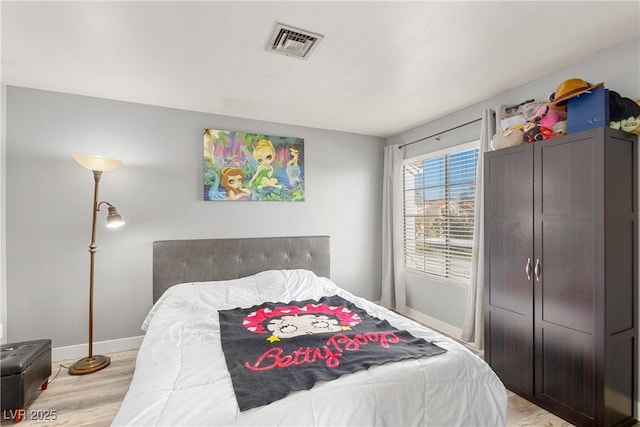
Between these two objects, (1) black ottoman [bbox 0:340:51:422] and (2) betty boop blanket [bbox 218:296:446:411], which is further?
(1) black ottoman [bbox 0:340:51:422]

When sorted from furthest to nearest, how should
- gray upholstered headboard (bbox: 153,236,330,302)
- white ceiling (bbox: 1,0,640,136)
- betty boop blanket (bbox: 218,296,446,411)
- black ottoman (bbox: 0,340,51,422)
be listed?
gray upholstered headboard (bbox: 153,236,330,302)
black ottoman (bbox: 0,340,51,422)
white ceiling (bbox: 1,0,640,136)
betty boop blanket (bbox: 218,296,446,411)

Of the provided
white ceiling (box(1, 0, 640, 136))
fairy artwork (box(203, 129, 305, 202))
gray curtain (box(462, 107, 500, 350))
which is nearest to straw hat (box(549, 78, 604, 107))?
white ceiling (box(1, 0, 640, 136))

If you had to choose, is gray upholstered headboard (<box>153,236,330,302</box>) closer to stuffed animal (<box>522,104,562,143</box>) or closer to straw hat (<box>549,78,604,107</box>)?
stuffed animal (<box>522,104,562,143</box>)

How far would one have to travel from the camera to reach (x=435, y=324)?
3.62 m

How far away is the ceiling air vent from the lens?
1897mm

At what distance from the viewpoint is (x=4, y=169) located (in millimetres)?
2672

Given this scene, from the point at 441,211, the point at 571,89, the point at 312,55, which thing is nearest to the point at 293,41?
the point at 312,55

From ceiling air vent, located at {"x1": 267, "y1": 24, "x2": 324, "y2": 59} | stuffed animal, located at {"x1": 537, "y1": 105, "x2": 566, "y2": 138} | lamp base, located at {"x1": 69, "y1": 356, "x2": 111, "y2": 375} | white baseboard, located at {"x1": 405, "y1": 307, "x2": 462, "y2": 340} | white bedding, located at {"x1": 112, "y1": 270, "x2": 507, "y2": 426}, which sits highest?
ceiling air vent, located at {"x1": 267, "y1": 24, "x2": 324, "y2": 59}

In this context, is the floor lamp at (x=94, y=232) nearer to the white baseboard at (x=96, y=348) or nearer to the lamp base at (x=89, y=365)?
the lamp base at (x=89, y=365)

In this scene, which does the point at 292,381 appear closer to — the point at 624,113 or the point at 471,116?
the point at 624,113

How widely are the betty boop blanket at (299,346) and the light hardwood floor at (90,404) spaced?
947 millimetres

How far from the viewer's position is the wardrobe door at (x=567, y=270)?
6.21ft

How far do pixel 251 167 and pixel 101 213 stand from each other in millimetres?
1534

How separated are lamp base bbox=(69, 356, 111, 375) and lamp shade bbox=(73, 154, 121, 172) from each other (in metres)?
1.69
